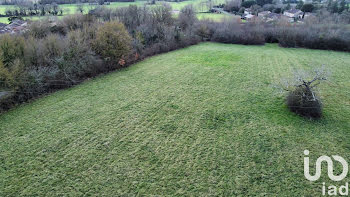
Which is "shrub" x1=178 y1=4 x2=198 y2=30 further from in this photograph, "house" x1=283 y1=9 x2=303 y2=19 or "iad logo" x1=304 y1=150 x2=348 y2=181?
"iad logo" x1=304 y1=150 x2=348 y2=181

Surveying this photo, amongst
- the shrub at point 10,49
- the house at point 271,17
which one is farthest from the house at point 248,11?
the shrub at point 10,49

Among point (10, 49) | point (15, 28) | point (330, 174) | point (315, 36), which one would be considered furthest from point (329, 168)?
point (315, 36)

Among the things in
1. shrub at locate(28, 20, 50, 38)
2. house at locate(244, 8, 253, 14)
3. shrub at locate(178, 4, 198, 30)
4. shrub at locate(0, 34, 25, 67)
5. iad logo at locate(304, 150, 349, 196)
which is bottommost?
iad logo at locate(304, 150, 349, 196)

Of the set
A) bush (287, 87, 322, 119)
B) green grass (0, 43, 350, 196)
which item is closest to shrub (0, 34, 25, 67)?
green grass (0, 43, 350, 196)

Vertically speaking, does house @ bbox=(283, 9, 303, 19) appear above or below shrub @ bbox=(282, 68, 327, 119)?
above

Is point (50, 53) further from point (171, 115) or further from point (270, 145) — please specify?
point (270, 145)
